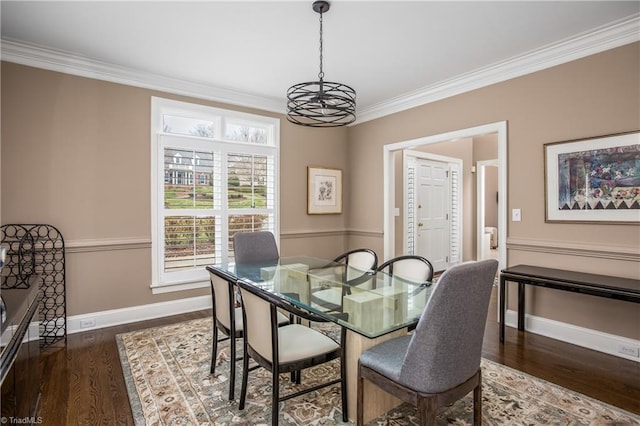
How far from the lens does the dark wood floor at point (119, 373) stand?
2.12m

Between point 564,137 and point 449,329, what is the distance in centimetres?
262

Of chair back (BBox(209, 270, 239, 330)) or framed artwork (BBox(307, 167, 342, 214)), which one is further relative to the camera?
framed artwork (BBox(307, 167, 342, 214))

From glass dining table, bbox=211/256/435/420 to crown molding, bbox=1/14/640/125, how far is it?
2300 mm

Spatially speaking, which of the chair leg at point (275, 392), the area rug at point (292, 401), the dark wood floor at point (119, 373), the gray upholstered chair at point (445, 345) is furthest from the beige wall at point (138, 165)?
the chair leg at point (275, 392)

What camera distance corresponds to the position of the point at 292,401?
7.29 feet

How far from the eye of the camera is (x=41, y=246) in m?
3.23

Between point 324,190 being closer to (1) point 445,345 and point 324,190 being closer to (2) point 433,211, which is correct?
(2) point 433,211

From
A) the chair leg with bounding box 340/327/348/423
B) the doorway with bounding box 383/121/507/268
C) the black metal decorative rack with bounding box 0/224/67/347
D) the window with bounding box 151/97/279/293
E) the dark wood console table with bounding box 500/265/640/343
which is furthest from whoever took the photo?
the window with bounding box 151/97/279/293

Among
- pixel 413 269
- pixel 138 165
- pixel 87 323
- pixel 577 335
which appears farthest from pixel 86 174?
pixel 577 335

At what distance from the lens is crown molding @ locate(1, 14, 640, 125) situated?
2.87 meters

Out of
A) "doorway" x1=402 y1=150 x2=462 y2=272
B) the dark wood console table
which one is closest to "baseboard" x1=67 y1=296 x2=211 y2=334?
"doorway" x1=402 y1=150 x2=462 y2=272

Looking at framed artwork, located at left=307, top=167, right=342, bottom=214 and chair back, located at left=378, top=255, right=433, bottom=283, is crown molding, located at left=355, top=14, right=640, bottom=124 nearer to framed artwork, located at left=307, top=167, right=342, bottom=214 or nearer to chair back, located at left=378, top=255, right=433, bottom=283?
framed artwork, located at left=307, top=167, right=342, bottom=214

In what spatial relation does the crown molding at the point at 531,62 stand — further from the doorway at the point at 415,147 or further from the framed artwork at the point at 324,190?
the framed artwork at the point at 324,190

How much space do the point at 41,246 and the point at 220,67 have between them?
2.46 metres
